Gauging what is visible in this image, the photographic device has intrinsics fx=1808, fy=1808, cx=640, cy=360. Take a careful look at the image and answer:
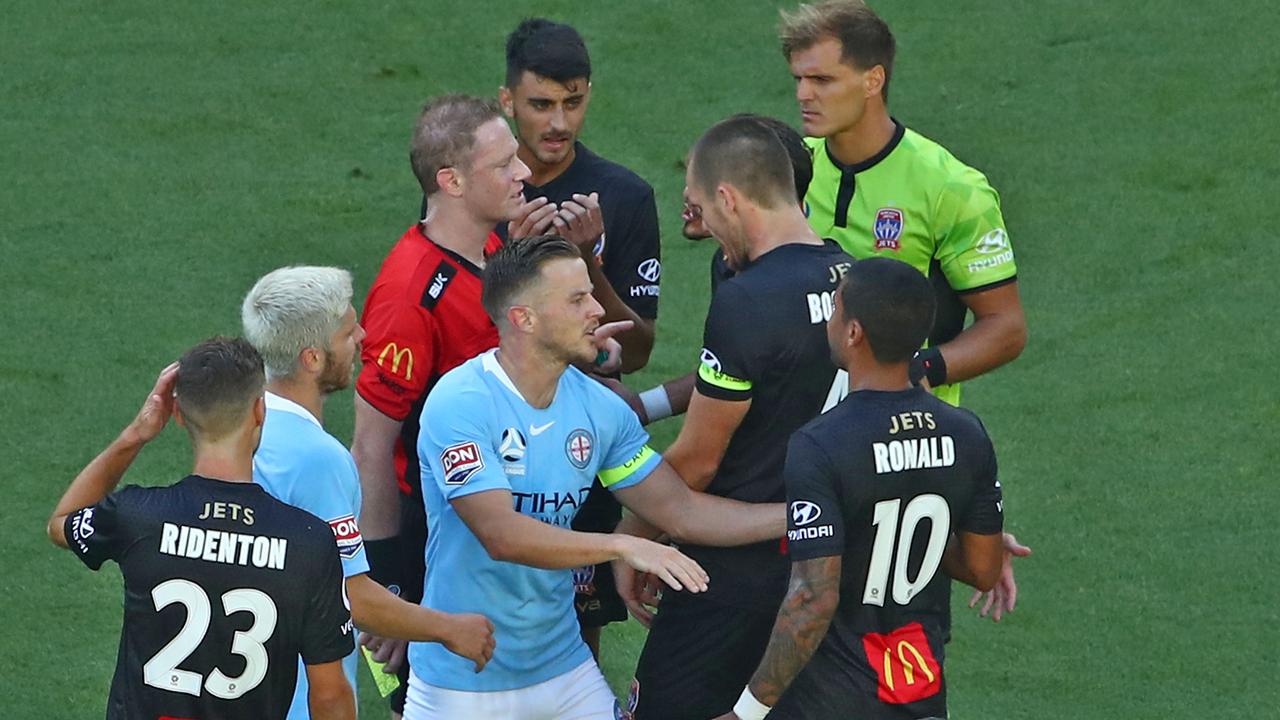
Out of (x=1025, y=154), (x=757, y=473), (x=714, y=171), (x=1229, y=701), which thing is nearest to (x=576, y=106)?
(x=714, y=171)

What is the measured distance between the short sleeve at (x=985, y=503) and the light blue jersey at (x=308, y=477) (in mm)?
1516

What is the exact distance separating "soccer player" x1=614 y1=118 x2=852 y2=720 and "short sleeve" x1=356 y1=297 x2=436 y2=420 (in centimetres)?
73

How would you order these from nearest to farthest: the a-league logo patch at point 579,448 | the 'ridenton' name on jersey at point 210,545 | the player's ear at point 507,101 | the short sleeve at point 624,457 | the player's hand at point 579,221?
the 'ridenton' name on jersey at point 210,545
the a-league logo patch at point 579,448
the short sleeve at point 624,457
the player's hand at point 579,221
the player's ear at point 507,101

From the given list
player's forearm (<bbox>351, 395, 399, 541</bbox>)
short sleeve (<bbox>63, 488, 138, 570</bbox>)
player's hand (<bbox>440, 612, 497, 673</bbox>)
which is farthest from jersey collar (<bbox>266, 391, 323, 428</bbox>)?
player's forearm (<bbox>351, 395, 399, 541</bbox>)

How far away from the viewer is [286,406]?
4508mm

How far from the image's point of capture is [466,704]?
15.9 feet

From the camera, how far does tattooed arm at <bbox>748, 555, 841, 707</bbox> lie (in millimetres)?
4324

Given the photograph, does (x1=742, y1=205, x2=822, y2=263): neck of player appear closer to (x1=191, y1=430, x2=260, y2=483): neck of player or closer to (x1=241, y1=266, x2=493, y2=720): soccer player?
(x1=241, y1=266, x2=493, y2=720): soccer player

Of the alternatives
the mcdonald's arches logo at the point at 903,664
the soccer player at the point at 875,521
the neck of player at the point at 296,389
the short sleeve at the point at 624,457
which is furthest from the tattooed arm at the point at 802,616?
the neck of player at the point at 296,389

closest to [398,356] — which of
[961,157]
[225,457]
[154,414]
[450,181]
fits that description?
[450,181]

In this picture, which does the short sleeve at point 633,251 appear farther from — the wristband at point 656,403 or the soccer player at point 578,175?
the wristband at point 656,403

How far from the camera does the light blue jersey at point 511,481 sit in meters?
4.67

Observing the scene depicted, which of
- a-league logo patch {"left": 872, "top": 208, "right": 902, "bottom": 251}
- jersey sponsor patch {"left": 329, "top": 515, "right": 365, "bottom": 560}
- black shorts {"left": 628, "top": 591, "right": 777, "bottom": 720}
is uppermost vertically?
a-league logo patch {"left": 872, "top": 208, "right": 902, "bottom": 251}

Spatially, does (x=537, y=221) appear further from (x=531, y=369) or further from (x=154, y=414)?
(x=154, y=414)
